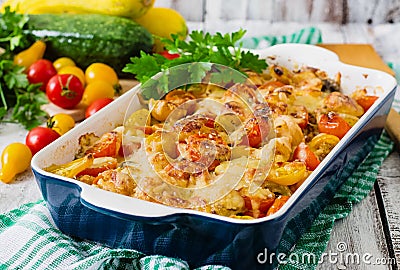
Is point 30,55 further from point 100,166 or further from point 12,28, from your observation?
point 100,166

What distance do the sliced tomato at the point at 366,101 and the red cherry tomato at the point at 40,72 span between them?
5.89 ft

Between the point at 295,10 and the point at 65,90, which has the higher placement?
the point at 65,90

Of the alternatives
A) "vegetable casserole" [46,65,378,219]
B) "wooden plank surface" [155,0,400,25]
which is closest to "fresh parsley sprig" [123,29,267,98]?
"vegetable casserole" [46,65,378,219]

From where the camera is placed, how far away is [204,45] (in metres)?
3.14

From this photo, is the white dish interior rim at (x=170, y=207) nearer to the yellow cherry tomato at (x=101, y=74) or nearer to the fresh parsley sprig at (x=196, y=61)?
the fresh parsley sprig at (x=196, y=61)

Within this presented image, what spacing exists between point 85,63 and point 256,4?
68.6 inches

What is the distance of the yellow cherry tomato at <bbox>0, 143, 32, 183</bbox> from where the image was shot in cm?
281

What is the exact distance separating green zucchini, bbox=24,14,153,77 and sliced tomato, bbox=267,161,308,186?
1.83m

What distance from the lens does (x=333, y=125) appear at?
2.64 metres

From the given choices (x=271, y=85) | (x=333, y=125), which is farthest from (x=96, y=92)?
(x=333, y=125)

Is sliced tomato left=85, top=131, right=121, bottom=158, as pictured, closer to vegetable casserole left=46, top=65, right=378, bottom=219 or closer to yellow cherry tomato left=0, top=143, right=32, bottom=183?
vegetable casserole left=46, top=65, right=378, bottom=219

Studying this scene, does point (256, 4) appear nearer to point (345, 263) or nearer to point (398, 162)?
point (398, 162)

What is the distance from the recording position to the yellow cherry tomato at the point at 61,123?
125 inches

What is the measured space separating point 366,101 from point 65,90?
1.55 m
